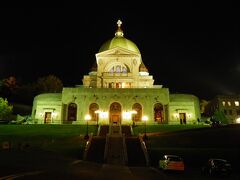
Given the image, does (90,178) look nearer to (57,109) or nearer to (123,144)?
(123,144)

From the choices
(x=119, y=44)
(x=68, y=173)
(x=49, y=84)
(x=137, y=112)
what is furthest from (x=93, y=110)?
(x=68, y=173)

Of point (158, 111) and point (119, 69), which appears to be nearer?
point (158, 111)

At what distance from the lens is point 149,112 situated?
54031 millimetres

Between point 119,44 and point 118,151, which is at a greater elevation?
point 119,44

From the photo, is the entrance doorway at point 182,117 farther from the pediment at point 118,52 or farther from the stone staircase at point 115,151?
the stone staircase at point 115,151

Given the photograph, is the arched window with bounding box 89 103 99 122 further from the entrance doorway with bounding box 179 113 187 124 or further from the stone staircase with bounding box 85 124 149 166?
the stone staircase with bounding box 85 124 149 166

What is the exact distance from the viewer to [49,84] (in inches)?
3223

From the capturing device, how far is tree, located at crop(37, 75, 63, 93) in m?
81.1

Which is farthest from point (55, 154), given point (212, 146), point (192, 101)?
point (192, 101)

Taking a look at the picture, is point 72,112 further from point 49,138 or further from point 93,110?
point 49,138

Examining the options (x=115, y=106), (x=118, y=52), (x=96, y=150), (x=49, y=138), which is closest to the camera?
(x=96, y=150)

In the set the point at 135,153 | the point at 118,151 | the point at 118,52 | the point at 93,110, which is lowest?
the point at 135,153

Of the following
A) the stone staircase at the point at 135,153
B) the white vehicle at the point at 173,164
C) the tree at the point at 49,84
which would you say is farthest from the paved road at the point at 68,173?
the tree at the point at 49,84

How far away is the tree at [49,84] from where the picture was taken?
8106 centimetres
